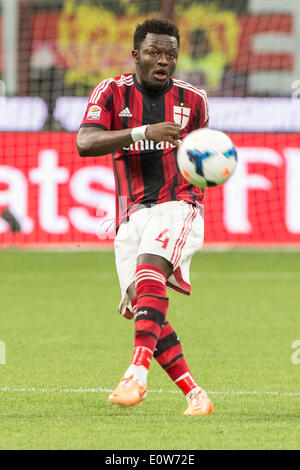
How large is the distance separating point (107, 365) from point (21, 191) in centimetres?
832

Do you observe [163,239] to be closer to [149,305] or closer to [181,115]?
[149,305]

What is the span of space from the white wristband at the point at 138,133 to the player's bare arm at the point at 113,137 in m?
0.02

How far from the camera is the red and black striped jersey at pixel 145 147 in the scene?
559 centimetres

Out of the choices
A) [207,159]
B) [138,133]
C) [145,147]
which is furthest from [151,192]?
[207,159]

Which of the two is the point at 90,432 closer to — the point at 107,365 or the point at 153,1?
the point at 107,365

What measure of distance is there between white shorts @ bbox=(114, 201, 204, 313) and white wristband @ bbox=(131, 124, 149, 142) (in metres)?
0.48

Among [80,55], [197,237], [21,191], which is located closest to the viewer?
[197,237]

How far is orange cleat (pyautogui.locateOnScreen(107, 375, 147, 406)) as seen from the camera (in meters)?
4.99

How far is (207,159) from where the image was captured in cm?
507

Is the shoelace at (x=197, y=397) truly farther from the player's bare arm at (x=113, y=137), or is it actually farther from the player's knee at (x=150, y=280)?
the player's bare arm at (x=113, y=137)

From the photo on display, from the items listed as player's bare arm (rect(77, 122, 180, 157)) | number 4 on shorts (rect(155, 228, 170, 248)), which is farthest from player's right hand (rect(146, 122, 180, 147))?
number 4 on shorts (rect(155, 228, 170, 248))

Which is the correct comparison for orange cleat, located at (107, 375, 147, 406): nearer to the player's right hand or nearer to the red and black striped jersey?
the red and black striped jersey

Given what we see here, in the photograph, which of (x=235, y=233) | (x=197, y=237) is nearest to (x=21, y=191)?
(x=235, y=233)
